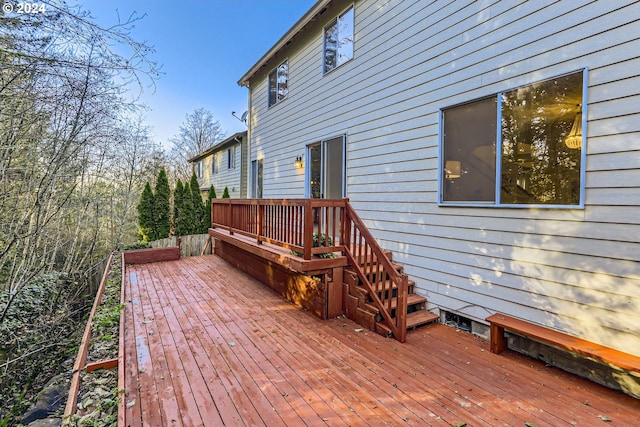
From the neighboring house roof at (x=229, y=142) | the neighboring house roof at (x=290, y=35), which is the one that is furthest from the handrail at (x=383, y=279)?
the neighboring house roof at (x=229, y=142)

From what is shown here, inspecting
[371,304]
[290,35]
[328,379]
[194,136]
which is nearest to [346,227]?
[371,304]

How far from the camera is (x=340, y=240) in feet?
14.4

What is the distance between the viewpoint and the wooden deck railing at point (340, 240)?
3674 mm

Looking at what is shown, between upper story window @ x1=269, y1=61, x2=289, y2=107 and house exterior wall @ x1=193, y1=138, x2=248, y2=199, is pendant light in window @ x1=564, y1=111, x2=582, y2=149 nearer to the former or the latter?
upper story window @ x1=269, y1=61, x2=289, y2=107

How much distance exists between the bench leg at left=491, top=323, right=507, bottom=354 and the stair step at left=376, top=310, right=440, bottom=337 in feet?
2.76

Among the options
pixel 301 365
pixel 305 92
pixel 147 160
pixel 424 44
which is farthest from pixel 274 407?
pixel 147 160

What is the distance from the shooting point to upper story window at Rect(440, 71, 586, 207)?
2953 millimetres

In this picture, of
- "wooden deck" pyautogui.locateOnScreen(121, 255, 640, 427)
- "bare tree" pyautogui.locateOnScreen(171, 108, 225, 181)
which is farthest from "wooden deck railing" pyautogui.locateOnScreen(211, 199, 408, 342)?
"bare tree" pyautogui.locateOnScreen(171, 108, 225, 181)

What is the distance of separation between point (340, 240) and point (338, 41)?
4.25m

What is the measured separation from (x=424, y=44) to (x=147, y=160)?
10823 mm

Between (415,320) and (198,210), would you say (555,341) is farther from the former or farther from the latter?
(198,210)

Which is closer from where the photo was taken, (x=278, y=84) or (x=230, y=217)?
(x=230, y=217)

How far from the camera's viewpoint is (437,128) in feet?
13.7

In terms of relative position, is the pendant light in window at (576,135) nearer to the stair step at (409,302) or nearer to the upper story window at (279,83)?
the stair step at (409,302)
